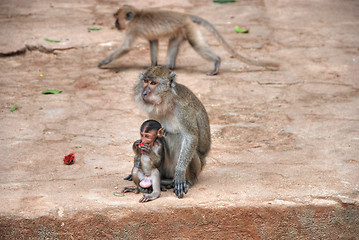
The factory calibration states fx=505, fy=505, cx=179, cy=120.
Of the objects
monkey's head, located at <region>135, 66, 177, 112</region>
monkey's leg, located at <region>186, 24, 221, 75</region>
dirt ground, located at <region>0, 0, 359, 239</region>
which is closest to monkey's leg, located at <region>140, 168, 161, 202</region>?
dirt ground, located at <region>0, 0, 359, 239</region>

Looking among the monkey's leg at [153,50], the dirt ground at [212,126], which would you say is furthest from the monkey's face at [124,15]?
the dirt ground at [212,126]

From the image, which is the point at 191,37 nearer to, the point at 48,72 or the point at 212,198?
the point at 48,72

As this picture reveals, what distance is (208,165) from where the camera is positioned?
4.91 meters

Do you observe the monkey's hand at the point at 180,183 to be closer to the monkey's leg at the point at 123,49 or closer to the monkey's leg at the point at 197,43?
the monkey's leg at the point at 197,43

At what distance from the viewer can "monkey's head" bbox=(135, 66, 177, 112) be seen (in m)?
4.02

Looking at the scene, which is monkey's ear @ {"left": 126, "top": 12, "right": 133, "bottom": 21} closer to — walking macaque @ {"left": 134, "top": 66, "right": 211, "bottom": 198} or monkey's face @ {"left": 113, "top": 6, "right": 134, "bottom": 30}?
monkey's face @ {"left": 113, "top": 6, "right": 134, "bottom": 30}

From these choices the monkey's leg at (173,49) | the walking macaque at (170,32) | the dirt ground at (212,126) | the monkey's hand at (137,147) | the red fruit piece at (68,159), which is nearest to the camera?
the dirt ground at (212,126)

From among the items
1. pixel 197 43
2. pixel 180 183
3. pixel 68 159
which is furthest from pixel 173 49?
pixel 180 183

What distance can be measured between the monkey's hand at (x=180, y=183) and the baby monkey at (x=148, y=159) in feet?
0.46

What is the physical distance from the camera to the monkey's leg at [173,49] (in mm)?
8188

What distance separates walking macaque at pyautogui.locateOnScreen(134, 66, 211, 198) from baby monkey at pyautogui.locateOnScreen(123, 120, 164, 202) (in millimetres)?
166

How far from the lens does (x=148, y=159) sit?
4.01 metres

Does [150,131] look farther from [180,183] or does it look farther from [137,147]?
[180,183]

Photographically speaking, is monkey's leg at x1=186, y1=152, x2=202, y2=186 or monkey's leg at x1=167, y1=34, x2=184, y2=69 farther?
monkey's leg at x1=167, y1=34, x2=184, y2=69
